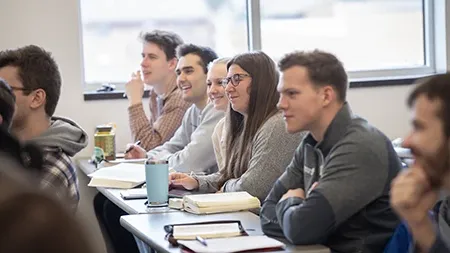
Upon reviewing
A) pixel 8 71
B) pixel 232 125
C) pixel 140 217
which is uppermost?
pixel 8 71

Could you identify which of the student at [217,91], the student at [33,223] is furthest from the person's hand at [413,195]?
the student at [217,91]

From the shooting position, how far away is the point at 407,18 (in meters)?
5.28

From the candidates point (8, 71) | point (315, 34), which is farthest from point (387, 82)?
point (8, 71)

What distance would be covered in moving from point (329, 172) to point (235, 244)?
0.34m

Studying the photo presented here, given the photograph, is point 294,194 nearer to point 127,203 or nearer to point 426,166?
point 426,166

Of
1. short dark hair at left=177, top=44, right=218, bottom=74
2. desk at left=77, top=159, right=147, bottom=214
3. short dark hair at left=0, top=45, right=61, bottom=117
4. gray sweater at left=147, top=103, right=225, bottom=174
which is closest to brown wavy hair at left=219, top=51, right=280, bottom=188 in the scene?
desk at left=77, top=159, right=147, bottom=214

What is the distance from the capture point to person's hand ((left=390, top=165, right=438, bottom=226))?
168cm

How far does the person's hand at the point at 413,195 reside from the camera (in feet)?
5.50

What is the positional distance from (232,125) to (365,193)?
1154 mm

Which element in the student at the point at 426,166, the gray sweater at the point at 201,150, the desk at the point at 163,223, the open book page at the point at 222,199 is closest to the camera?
the student at the point at 426,166

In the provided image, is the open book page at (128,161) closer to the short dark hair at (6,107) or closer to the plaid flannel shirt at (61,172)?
the plaid flannel shirt at (61,172)

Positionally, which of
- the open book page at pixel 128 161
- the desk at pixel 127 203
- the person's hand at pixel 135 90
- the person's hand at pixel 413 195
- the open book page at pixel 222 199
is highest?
the person's hand at pixel 135 90

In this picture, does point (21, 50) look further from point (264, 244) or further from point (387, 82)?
point (387, 82)

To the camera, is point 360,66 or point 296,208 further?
point 360,66
